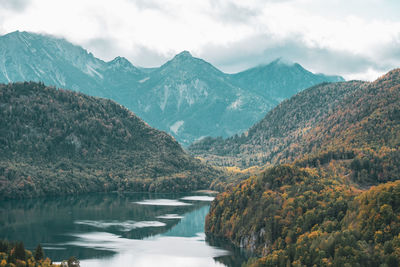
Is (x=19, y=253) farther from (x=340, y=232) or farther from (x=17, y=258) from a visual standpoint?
(x=340, y=232)

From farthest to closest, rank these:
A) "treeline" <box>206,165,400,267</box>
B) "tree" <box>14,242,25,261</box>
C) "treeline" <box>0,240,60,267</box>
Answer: "tree" <box>14,242,25,261</box>, "treeline" <box>0,240,60,267</box>, "treeline" <box>206,165,400,267</box>

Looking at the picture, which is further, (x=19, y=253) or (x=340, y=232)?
(x=340, y=232)

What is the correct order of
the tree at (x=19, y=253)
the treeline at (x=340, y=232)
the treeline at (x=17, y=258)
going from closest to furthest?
the treeline at (x=340, y=232) < the treeline at (x=17, y=258) < the tree at (x=19, y=253)

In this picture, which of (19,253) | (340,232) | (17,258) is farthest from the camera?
(340,232)

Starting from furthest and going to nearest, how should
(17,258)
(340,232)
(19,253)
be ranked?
(340,232)
(19,253)
(17,258)

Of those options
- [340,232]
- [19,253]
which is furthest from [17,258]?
[340,232]

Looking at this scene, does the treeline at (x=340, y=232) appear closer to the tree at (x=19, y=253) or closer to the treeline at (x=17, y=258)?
the treeline at (x=17, y=258)

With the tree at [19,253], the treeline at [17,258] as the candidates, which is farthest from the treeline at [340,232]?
the tree at [19,253]

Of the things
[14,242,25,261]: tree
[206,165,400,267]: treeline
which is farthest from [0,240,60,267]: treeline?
[206,165,400,267]: treeline

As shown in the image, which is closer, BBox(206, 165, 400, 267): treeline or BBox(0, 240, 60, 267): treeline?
BBox(206, 165, 400, 267): treeline

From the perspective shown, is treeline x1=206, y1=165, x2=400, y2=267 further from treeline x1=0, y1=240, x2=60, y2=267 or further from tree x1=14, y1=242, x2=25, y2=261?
tree x1=14, y1=242, x2=25, y2=261

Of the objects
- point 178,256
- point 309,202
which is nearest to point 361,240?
point 309,202

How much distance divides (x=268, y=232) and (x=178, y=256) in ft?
114

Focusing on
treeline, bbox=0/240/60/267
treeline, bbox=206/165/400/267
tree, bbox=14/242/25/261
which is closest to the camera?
treeline, bbox=206/165/400/267
